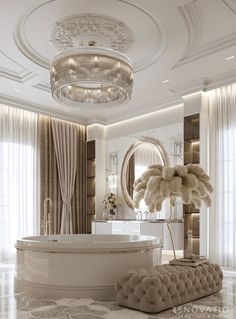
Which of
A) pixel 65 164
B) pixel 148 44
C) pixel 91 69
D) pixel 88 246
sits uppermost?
pixel 148 44

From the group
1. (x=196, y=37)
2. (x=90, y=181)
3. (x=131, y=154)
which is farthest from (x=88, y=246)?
(x=90, y=181)

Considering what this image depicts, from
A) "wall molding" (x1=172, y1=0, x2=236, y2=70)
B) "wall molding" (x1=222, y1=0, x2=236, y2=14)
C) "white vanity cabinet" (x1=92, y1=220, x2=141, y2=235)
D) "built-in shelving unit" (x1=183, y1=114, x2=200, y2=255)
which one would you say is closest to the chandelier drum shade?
"wall molding" (x1=172, y1=0, x2=236, y2=70)

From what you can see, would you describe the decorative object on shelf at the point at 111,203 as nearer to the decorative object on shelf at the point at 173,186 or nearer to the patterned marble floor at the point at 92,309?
the decorative object on shelf at the point at 173,186

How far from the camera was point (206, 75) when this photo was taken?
678 cm

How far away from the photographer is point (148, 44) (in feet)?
18.4

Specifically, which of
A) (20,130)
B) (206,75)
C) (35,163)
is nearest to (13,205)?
(35,163)

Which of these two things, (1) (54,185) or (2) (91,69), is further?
(1) (54,185)

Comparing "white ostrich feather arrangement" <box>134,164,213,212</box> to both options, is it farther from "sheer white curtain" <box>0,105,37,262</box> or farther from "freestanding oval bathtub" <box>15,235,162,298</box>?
"sheer white curtain" <box>0,105,37,262</box>

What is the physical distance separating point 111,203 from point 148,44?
4.32 metres

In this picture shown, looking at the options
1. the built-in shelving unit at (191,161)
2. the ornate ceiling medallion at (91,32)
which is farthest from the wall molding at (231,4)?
the built-in shelving unit at (191,161)

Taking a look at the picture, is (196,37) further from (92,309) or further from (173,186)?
(92,309)

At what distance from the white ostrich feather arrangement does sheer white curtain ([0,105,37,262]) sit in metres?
4.02

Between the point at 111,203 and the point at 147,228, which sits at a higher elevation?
the point at 111,203

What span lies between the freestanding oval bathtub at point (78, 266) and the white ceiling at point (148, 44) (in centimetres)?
284
